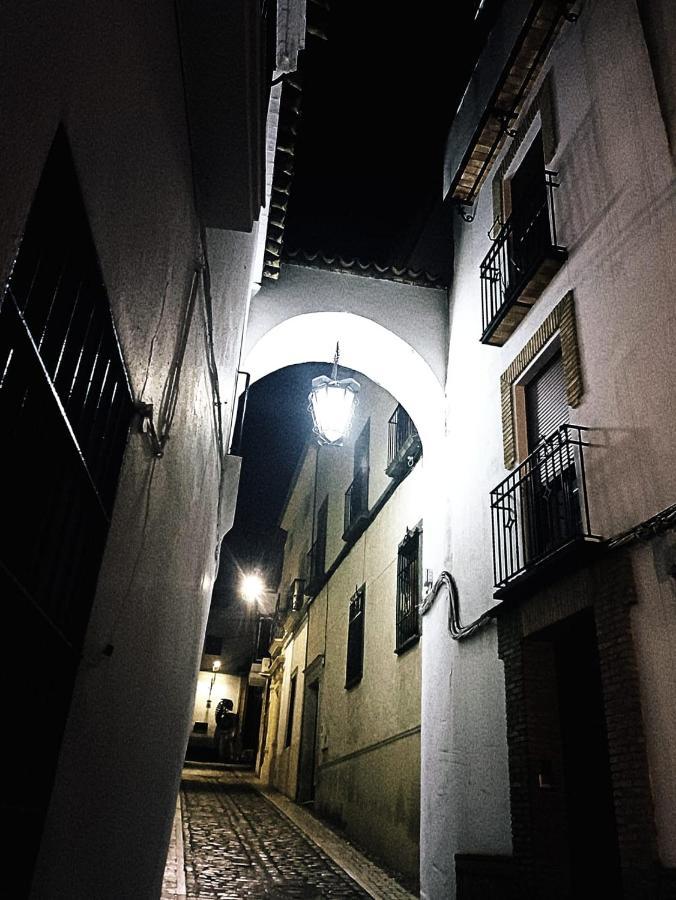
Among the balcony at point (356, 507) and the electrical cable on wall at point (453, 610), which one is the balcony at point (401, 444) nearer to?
the balcony at point (356, 507)

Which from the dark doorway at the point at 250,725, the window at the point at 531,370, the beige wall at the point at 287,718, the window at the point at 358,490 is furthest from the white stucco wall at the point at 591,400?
the dark doorway at the point at 250,725

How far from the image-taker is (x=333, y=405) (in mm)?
8305

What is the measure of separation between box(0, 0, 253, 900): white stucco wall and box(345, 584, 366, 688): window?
8485mm

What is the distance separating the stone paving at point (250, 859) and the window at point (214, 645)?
23491 mm

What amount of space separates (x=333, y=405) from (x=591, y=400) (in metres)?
2.87

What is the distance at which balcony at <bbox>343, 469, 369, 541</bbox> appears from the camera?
1365 cm

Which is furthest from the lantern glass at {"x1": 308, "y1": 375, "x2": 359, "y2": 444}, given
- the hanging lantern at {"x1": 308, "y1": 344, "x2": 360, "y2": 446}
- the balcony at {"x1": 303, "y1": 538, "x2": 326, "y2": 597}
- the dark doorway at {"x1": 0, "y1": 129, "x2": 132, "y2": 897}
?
the balcony at {"x1": 303, "y1": 538, "x2": 326, "y2": 597}

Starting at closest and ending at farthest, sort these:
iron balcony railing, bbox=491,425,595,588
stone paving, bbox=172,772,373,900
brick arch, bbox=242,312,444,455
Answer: iron balcony railing, bbox=491,425,595,588
stone paving, bbox=172,772,373,900
brick arch, bbox=242,312,444,455

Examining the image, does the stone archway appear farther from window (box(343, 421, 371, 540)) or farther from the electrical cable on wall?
window (box(343, 421, 371, 540))

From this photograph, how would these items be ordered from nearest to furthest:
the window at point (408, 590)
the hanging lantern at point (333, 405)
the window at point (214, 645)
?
1. the hanging lantern at point (333, 405)
2. the window at point (408, 590)
3. the window at point (214, 645)

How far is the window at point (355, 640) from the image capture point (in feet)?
42.3

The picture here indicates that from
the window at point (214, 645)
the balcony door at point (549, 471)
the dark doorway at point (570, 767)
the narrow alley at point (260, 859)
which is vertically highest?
the window at point (214, 645)

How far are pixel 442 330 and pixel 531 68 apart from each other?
10.5 feet

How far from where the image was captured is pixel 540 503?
23.5 ft
